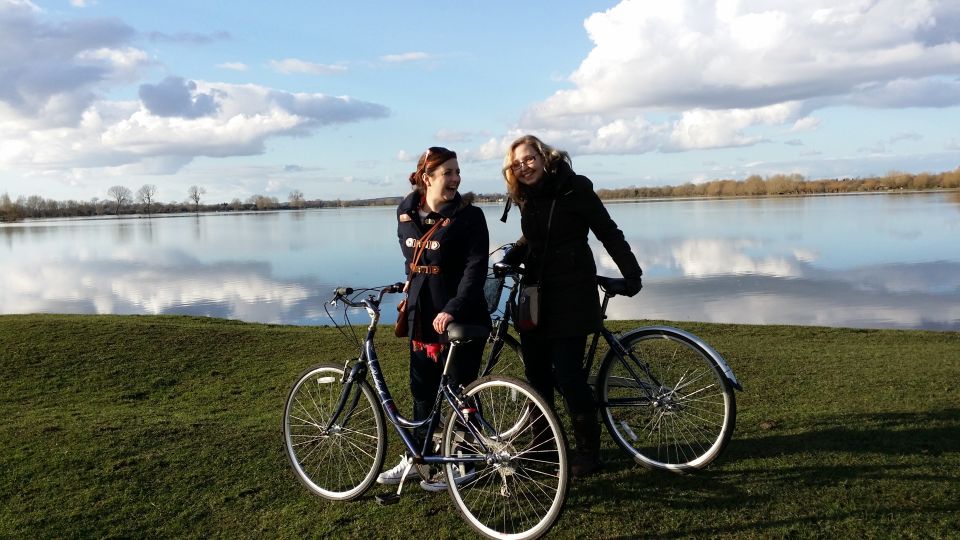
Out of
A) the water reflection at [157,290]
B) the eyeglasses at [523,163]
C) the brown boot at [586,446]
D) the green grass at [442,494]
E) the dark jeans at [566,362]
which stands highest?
the eyeglasses at [523,163]

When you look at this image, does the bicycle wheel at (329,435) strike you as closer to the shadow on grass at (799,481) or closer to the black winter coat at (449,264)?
the black winter coat at (449,264)

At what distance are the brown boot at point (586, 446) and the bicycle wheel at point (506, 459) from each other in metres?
0.40

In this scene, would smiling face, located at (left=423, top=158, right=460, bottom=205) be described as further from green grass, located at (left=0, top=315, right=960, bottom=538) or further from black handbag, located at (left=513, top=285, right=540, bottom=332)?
green grass, located at (left=0, top=315, right=960, bottom=538)

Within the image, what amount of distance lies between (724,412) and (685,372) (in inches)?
12.3

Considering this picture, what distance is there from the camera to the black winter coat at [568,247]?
3732 millimetres

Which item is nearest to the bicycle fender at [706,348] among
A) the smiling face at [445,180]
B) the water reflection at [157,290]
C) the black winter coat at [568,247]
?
the black winter coat at [568,247]

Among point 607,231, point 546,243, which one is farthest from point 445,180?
point 607,231

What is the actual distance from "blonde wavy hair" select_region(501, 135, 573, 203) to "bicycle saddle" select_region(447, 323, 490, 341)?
0.93 m

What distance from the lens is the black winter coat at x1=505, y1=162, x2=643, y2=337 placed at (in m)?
3.73

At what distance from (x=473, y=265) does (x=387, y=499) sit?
1.35 metres

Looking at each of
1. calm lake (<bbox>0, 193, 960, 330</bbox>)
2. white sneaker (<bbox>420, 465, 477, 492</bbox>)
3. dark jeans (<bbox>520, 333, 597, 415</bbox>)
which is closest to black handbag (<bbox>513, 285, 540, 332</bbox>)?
dark jeans (<bbox>520, 333, 597, 415</bbox>)

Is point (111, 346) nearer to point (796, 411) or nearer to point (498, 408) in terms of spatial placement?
point (498, 408)

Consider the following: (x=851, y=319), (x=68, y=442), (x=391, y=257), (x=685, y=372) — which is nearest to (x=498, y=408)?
(x=685, y=372)

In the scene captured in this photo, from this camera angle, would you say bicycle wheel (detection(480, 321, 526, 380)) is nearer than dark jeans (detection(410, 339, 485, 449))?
No
